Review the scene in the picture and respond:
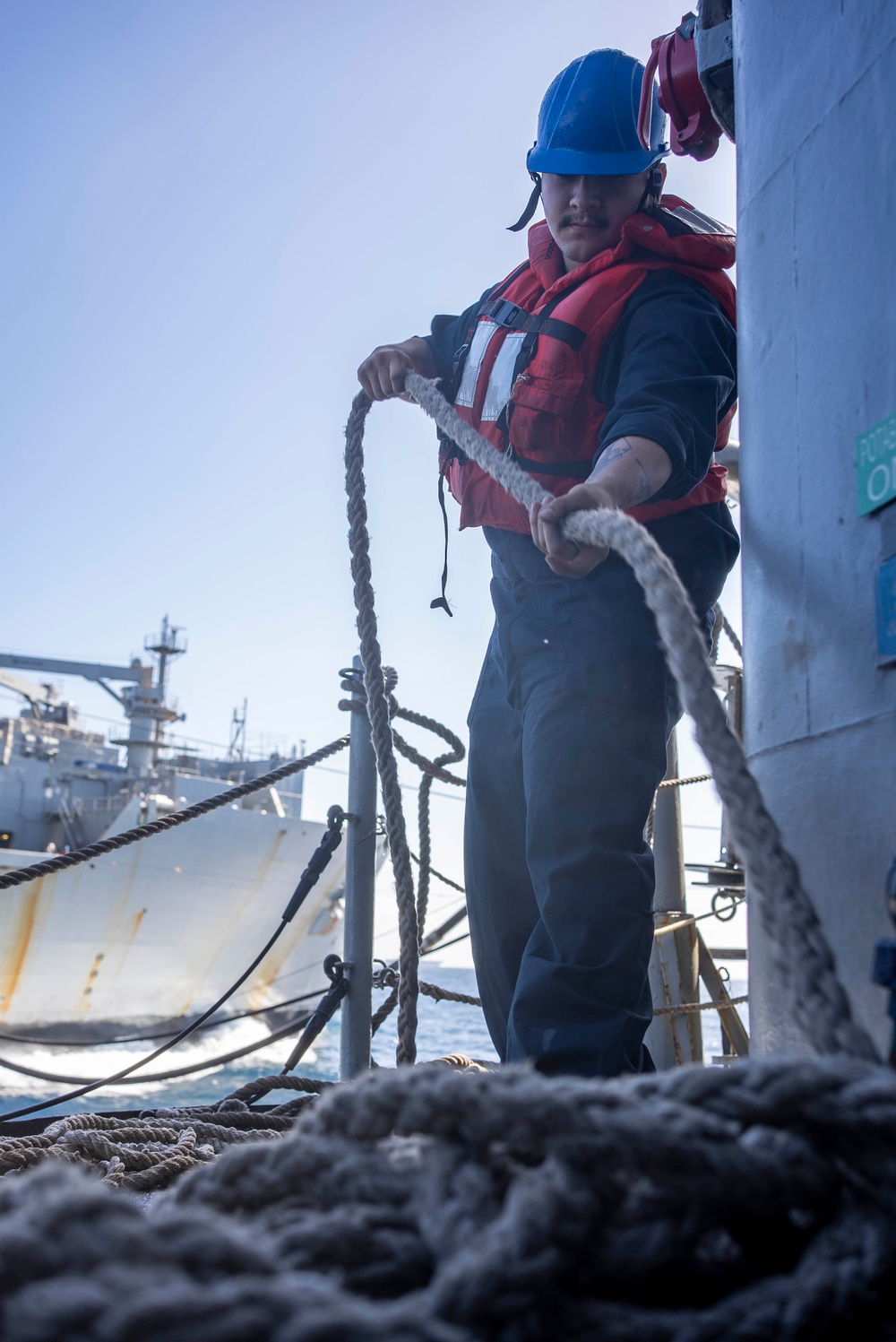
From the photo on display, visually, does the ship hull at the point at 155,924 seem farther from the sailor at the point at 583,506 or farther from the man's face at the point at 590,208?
the man's face at the point at 590,208

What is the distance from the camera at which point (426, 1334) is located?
35 centimetres

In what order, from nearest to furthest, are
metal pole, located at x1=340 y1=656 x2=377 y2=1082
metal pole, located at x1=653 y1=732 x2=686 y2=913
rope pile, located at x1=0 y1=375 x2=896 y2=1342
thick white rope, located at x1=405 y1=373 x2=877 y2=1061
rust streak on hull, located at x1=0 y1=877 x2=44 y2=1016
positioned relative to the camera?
rope pile, located at x1=0 y1=375 x2=896 y2=1342 → thick white rope, located at x1=405 y1=373 x2=877 y2=1061 → metal pole, located at x1=340 y1=656 x2=377 y2=1082 → metal pole, located at x1=653 y1=732 x2=686 y2=913 → rust streak on hull, located at x1=0 y1=877 x2=44 y2=1016

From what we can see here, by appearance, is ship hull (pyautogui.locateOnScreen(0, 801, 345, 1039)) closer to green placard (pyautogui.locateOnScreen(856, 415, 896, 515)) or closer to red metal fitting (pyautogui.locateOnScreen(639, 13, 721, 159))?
red metal fitting (pyautogui.locateOnScreen(639, 13, 721, 159))

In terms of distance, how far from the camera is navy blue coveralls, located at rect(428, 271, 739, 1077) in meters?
1.21

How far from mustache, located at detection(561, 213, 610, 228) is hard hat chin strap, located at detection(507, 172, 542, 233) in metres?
0.13

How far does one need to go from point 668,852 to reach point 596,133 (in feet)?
6.84

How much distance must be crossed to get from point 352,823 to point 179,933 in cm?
1464

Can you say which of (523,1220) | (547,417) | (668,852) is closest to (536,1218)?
(523,1220)

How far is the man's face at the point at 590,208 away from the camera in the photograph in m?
1.53

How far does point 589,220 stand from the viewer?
60.6 inches

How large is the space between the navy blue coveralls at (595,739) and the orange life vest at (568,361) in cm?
3

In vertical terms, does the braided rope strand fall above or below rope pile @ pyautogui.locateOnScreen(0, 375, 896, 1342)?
above

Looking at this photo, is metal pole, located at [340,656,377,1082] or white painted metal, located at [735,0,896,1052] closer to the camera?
white painted metal, located at [735,0,896,1052]

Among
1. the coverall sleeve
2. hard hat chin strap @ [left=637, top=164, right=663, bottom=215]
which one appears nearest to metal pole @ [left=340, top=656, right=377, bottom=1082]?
the coverall sleeve
